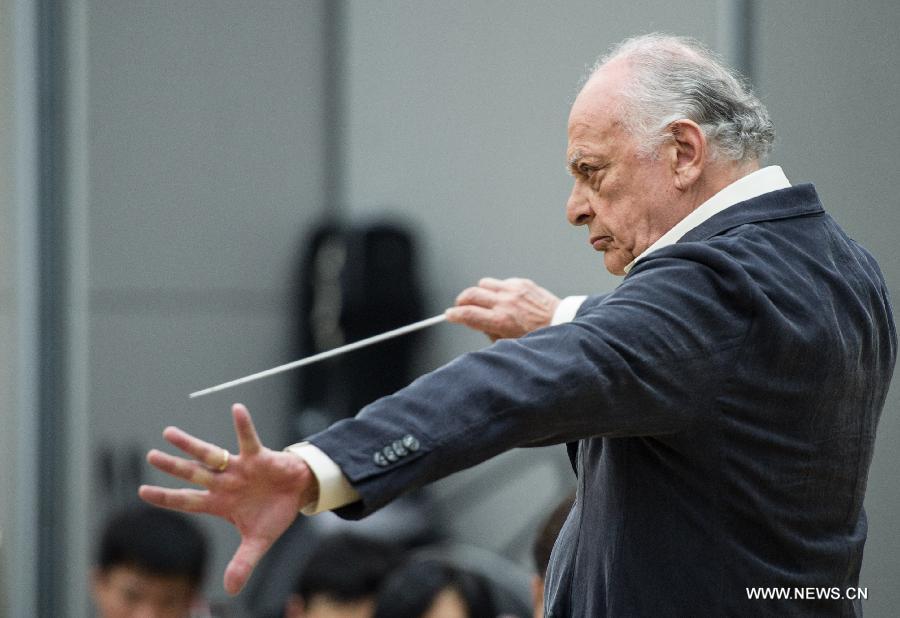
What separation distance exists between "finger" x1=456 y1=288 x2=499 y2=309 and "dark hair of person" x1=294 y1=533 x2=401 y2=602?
1336 mm

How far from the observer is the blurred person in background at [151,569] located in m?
3.52

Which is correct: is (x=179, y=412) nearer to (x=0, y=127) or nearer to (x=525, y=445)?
(x=0, y=127)

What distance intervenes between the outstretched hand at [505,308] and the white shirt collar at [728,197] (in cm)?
54

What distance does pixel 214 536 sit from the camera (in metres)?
5.57

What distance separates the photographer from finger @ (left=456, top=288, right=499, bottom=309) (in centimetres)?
246

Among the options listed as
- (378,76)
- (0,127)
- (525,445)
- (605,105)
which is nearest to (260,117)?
(378,76)

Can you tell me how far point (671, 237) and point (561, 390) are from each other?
47 centimetres

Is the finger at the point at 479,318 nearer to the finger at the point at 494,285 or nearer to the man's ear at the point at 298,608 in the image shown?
the finger at the point at 494,285

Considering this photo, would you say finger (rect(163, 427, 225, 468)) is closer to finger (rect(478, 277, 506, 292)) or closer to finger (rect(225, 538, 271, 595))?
finger (rect(225, 538, 271, 595))

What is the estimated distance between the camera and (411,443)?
5.01ft

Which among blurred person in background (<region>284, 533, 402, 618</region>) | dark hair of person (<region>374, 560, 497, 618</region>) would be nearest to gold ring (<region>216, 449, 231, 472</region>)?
dark hair of person (<region>374, 560, 497, 618</region>)

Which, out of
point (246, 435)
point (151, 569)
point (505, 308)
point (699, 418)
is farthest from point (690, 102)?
point (151, 569)

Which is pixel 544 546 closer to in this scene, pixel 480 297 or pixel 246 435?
pixel 480 297

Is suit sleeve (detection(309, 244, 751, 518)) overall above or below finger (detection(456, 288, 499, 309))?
above
